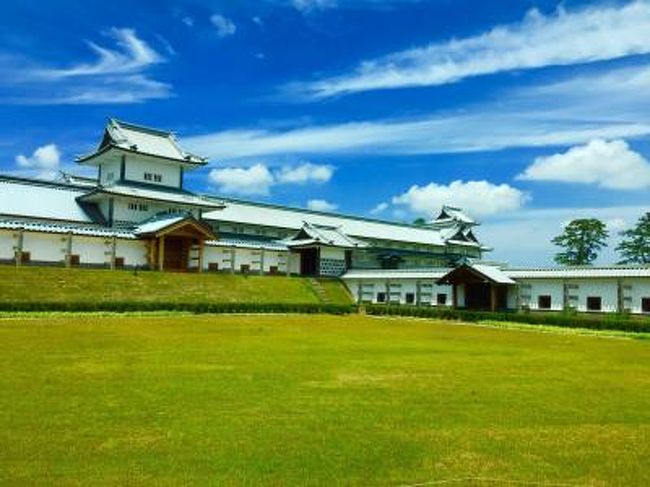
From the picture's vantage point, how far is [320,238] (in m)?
62.9

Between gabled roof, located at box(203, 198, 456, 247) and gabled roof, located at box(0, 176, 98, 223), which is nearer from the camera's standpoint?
gabled roof, located at box(0, 176, 98, 223)

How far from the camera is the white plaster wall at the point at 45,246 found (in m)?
46.2

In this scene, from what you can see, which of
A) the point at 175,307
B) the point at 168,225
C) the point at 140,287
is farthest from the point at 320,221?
the point at 175,307

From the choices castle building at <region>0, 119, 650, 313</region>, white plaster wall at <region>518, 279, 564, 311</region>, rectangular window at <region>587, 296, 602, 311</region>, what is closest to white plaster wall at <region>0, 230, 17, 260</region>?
castle building at <region>0, 119, 650, 313</region>

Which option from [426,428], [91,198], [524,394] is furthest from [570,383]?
[91,198]

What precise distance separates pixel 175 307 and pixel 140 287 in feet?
18.6

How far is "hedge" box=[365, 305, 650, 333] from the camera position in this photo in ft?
124

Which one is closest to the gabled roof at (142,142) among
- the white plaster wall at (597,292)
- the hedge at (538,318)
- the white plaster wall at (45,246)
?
the white plaster wall at (45,246)

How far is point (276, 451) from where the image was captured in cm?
959

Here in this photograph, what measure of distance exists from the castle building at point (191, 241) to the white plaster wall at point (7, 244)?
62mm

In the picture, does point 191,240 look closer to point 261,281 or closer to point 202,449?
point 261,281

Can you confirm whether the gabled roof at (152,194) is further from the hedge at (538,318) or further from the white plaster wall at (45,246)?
the hedge at (538,318)

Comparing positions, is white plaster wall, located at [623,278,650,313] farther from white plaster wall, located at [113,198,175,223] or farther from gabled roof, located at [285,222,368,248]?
white plaster wall, located at [113,198,175,223]

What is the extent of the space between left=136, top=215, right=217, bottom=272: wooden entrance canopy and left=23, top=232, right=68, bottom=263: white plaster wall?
5950mm
